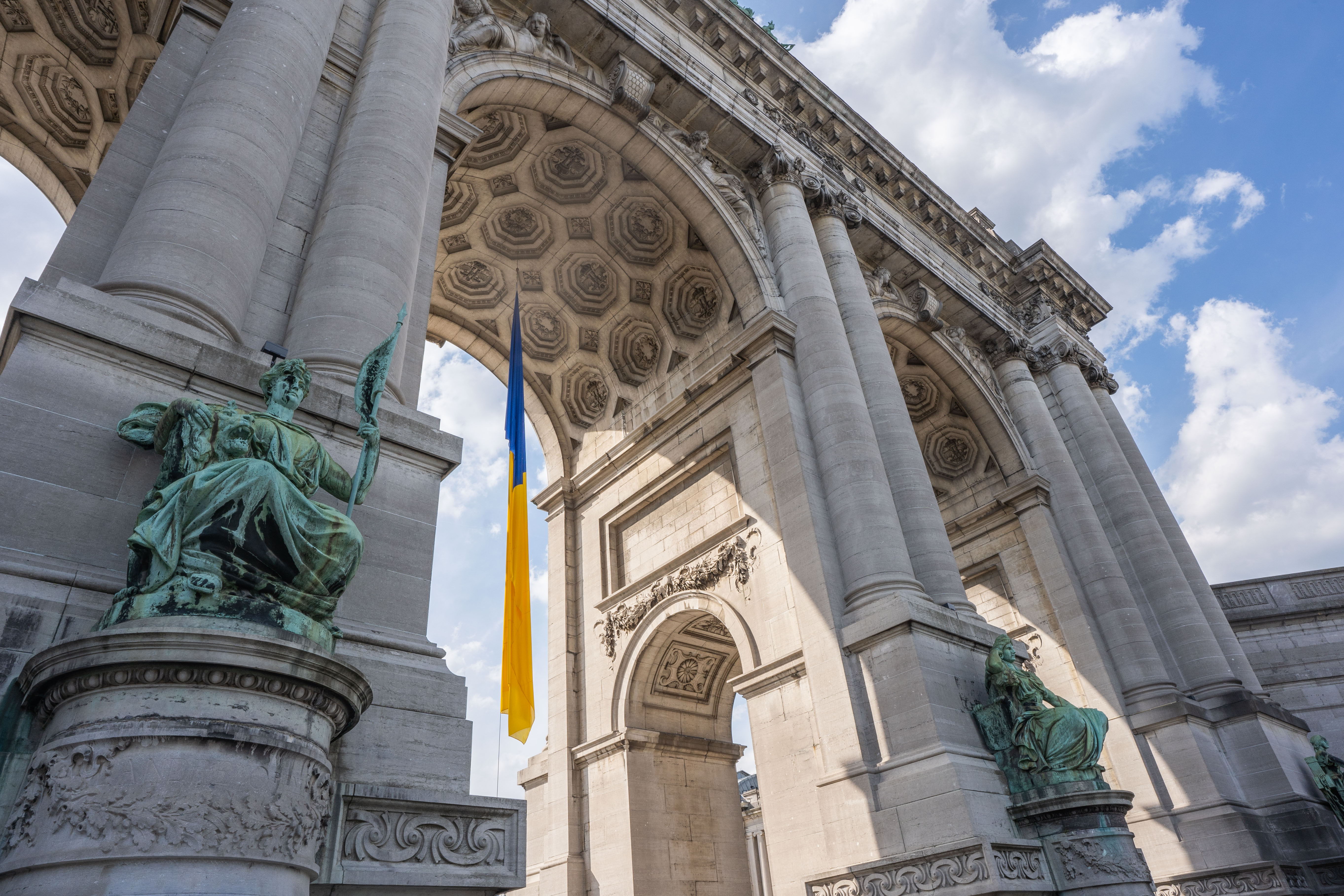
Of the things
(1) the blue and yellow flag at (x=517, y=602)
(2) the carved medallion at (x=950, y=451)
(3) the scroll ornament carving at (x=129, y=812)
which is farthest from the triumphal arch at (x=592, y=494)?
(1) the blue and yellow flag at (x=517, y=602)

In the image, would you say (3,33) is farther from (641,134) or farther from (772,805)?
(772,805)

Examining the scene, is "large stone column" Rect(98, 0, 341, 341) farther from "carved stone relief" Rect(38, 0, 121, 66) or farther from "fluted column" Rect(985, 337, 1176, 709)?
"fluted column" Rect(985, 337, 1176, 709)

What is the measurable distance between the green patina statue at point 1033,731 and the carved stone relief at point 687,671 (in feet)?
21.8

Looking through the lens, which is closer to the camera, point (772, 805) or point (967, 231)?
point (772, 805)

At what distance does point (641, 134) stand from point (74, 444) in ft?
40.9

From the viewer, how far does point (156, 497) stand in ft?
14.5

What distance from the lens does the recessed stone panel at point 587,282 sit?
18547mm

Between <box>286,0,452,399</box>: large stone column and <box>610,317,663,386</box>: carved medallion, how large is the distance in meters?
9.14

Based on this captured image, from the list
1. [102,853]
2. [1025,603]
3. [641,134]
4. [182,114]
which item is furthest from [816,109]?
[102,853]

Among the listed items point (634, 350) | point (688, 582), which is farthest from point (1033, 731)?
point (634, 350)

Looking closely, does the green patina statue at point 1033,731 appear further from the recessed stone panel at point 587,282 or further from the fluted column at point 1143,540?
the recessed stone panel at point 587,282

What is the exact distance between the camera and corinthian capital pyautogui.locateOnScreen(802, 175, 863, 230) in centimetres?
1711

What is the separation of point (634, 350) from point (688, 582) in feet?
20.0

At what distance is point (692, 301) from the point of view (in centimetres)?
1770
